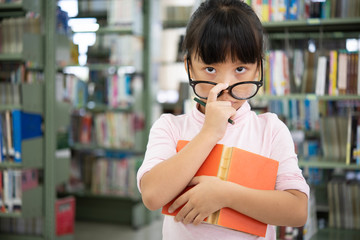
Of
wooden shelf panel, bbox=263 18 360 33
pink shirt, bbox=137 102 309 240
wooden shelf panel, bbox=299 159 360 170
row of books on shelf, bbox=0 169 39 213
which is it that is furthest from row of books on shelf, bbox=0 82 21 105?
pink shirt, bbox=137 102 309 240

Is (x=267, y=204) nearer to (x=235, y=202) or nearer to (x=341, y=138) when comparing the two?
(x=235, y=202)

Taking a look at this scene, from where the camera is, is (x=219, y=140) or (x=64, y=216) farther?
(x=64, y=216)

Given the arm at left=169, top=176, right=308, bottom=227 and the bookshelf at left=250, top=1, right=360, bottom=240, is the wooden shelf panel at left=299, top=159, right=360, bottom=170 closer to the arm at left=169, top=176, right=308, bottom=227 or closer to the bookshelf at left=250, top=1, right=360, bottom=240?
the bookshelf at left=250, top=1, right=360, bottom=240

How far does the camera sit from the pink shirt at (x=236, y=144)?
86cm

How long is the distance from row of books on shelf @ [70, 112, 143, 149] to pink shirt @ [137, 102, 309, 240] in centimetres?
306

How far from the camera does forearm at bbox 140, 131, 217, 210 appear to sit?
795mm

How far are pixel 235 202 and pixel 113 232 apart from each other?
3.18m

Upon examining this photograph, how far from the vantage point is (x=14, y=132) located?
2912mm

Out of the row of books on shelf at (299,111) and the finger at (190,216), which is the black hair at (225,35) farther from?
the row of books on shelf at (299,111)

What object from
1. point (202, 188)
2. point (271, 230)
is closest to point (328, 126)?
point (271, 230)

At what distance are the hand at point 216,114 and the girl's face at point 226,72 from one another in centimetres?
3

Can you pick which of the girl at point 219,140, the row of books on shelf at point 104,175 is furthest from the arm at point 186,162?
the row of books on shelf at point 104,175

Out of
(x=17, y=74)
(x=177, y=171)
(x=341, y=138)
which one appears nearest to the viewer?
(x=177, y=171)

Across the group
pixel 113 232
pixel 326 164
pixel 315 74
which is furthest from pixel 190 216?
pixel 113 232
